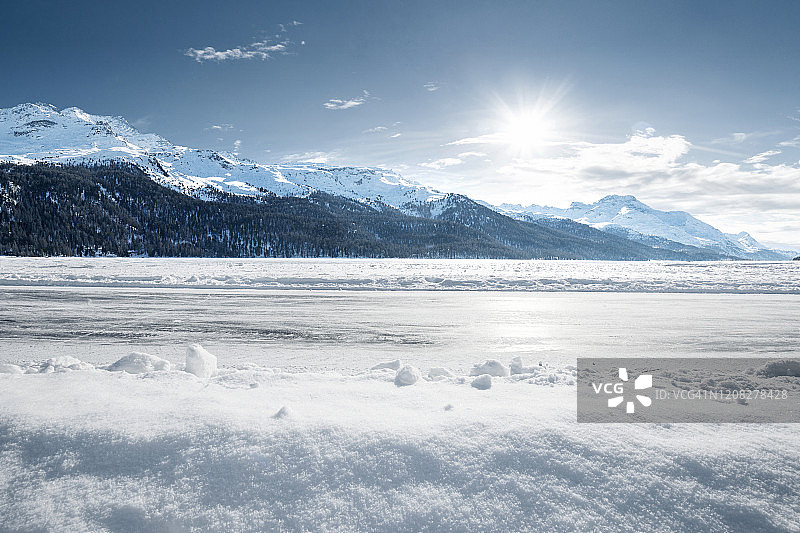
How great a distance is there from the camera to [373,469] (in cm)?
274

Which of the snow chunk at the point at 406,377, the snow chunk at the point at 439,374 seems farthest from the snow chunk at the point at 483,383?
Answer: the snow chunk at the point at 406,377

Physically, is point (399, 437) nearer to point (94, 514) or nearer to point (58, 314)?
point (94, 514)

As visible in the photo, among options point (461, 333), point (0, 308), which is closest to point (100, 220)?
point (0, 308)

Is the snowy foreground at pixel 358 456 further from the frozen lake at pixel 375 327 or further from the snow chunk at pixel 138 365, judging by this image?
the frozen lake at pixel 375 327

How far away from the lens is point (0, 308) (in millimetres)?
13055

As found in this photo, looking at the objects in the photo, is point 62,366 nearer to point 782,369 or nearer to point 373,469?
point 373,469

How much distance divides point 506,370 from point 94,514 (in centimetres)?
443

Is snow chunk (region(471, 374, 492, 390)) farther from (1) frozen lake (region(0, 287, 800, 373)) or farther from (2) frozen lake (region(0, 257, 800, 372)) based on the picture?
(2) frozen lake (region(0, 257, 800, 372))

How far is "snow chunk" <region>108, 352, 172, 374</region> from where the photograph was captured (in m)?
5.15
